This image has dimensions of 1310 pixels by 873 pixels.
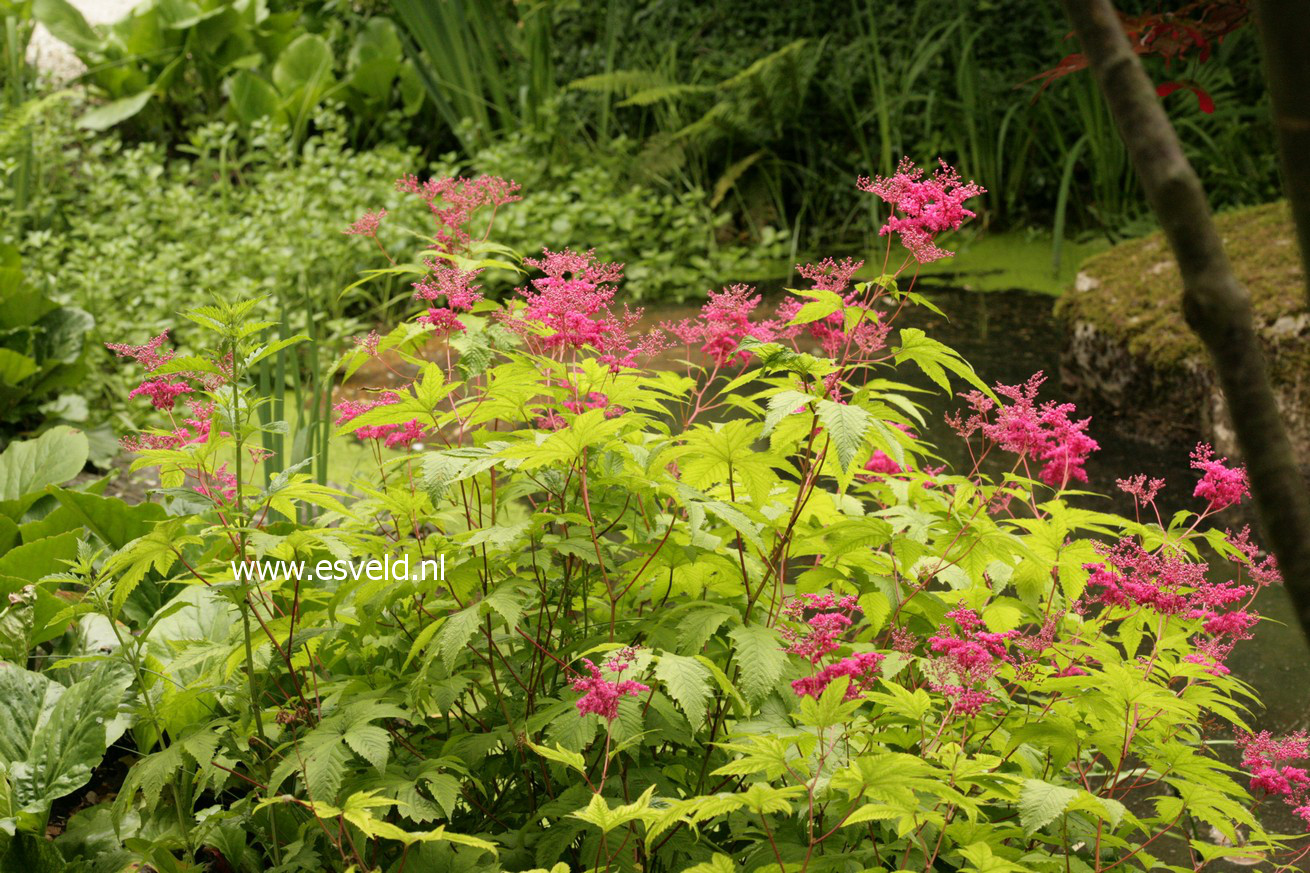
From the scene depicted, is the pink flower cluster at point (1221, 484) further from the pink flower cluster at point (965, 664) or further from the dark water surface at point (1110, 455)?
the pink flower cluster at point (965, 664)

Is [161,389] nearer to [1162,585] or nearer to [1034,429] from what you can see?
[1034,429]

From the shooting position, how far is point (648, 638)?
1374 millimetres

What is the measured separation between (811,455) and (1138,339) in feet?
9.44

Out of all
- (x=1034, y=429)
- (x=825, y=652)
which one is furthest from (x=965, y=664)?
(x=1034, y=429)

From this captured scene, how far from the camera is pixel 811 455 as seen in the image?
140cm

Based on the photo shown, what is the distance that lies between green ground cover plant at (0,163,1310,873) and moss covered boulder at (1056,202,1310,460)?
207cm

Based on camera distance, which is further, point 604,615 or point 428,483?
point 604,615

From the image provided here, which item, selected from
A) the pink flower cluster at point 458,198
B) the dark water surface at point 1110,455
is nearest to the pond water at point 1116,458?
the dark water surface at point 1110,455

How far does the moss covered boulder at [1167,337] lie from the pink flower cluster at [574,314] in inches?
96.8

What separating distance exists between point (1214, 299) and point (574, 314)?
1.04 metres

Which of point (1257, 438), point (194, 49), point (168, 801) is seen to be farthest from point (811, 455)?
point (194, 49)

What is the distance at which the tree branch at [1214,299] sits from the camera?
0.53 m

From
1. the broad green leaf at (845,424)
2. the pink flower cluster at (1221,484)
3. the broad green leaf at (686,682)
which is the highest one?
the broad green leaf at (845,424)

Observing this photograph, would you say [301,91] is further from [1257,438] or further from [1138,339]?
[1257,438]
